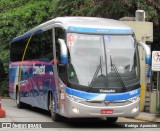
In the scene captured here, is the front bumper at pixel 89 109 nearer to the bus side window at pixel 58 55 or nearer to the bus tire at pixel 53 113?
the bus side window at pixel 58 55

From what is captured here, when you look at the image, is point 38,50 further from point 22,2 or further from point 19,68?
point 22,2

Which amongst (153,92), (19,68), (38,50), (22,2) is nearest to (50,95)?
(38,50)

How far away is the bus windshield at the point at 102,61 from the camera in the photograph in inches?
547

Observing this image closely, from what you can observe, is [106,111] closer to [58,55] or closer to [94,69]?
[94,69]

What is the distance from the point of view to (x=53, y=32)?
1591 centimetres

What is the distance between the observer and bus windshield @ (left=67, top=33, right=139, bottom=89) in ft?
45.6

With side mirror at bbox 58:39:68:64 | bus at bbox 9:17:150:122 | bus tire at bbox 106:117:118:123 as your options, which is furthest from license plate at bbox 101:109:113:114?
bus tire at bbox 106:117:118:123

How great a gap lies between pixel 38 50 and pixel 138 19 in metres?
5.07

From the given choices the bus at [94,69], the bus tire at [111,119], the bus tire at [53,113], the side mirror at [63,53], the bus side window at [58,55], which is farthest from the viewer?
the bus tire at [111,119]

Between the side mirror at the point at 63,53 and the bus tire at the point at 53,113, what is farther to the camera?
the bus tire at the point at 53,113

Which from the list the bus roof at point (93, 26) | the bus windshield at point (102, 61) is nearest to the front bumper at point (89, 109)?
the bus windshield at point (102, 61)

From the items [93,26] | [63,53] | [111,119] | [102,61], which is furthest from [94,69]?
[111,119]

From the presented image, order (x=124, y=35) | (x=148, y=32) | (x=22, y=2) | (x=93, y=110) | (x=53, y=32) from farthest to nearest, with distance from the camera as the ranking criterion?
(x=22, y=2), (x=148, y=32), (x=53, y=32), (x=124, y=35), (x=93, y=110)

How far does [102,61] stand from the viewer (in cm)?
1409
